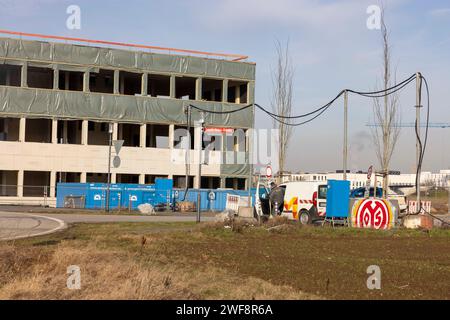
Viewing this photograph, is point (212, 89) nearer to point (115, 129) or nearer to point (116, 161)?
point (115, 129)

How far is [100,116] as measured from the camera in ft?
170

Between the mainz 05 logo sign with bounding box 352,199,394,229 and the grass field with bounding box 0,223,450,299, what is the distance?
294cm

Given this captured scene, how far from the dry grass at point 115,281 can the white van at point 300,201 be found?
14929mm

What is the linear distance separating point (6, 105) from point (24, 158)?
4.38 m

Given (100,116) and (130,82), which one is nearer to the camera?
(100,116)

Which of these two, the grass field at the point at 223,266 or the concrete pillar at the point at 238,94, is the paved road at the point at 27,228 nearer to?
the grass field at the point at 223,266

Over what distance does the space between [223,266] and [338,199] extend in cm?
1301

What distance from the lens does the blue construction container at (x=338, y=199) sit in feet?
79.6

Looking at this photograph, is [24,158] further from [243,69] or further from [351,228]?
[351,228]

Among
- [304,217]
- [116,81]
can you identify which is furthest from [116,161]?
[304,217]

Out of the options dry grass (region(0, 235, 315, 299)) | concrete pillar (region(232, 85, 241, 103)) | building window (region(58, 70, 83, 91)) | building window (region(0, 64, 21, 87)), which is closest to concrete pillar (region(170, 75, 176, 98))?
concrete pillar (region(232, 85, 241, 103))

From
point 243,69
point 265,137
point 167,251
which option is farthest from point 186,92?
point 167,251

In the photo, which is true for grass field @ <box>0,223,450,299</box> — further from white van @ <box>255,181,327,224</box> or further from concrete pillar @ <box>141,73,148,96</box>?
concrete pillar @ <box>141,73,148,96</box>

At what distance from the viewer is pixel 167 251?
1494 centimetres
